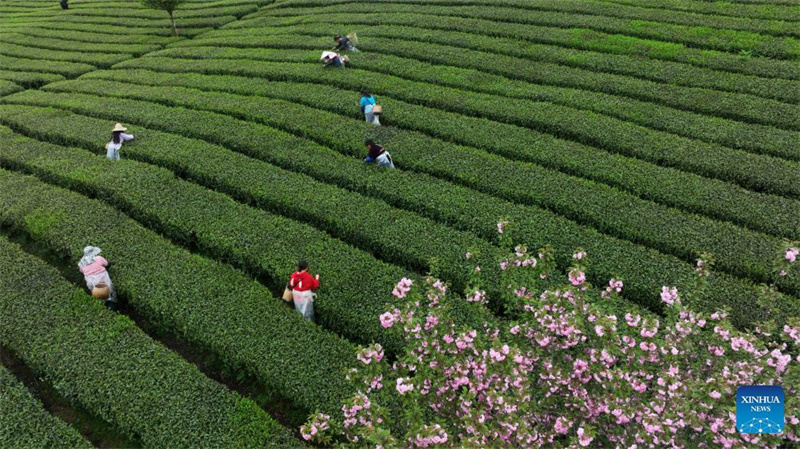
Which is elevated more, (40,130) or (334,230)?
(40,130)

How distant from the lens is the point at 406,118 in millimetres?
14578

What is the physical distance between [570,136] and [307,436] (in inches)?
443

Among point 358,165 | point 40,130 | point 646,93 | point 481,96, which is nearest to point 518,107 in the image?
point 481,96

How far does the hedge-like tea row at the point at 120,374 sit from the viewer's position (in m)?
6.71

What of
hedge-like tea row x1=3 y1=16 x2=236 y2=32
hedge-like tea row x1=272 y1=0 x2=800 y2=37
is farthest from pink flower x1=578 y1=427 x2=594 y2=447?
hedge-like tea row x1=3 y1=16 x2=236 y2=32

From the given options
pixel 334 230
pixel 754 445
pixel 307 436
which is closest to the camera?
pixel 754 445

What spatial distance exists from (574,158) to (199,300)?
30.4ft

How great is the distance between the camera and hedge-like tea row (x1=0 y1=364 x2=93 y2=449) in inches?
265

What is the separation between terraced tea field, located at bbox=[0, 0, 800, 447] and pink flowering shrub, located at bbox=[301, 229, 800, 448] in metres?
0.90

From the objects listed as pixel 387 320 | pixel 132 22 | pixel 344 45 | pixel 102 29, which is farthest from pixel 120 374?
pixel 132 22

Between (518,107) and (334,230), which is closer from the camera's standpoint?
(334,230)

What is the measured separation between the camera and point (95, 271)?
9086 millimetres

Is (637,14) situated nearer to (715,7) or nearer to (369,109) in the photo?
(715,7)

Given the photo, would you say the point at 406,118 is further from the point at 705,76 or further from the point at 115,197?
Result: the point at 705,76
